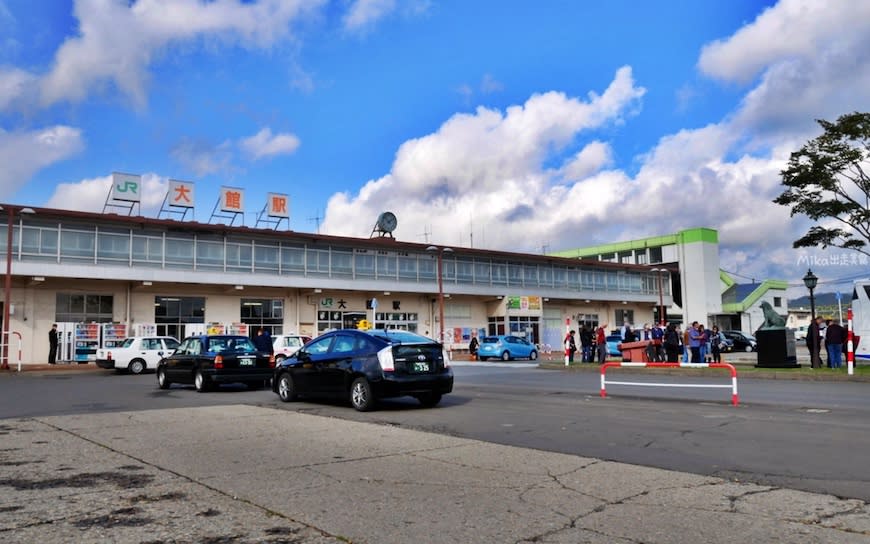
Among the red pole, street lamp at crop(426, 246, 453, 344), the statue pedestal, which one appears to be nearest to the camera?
the statue pedestal

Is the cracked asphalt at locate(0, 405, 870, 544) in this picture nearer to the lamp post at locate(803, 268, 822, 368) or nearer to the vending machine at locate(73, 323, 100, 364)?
the lamp post at locate(803, 268, 822, 368)

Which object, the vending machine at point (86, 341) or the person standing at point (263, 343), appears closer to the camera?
the person standing at point (263, 343)

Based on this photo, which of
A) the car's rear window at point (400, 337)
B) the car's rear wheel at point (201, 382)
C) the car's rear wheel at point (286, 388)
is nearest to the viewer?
the car's rear window at point (400, 337)

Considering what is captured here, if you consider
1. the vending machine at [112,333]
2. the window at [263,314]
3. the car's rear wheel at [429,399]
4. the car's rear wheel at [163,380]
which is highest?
the window at [263,314]

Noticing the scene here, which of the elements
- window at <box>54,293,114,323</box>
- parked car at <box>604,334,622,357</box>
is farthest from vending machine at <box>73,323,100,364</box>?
parked car at <box>604,334,622,357</box>

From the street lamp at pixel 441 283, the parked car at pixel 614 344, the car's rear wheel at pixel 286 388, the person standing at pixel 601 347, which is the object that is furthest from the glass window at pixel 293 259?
the car's rear wheel at pixel 286 388

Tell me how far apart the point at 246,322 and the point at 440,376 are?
3054 centimetres

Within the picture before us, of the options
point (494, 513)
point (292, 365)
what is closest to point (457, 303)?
point (292, 365)

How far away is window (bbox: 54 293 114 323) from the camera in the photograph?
35031 mm

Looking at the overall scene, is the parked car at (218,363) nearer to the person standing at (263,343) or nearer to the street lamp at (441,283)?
the person standing at (263,343)

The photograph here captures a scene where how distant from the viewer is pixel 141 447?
872cm

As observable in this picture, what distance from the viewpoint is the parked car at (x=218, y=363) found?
1766cm

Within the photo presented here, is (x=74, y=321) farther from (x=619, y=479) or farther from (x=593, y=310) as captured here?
(x=593, y=310)

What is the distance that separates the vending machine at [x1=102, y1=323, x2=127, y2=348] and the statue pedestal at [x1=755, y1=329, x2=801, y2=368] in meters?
29.2
